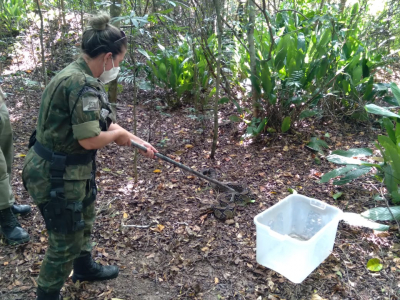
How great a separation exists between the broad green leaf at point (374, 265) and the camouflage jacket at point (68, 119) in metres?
1.89

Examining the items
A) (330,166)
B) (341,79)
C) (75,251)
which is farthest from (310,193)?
(75,251)

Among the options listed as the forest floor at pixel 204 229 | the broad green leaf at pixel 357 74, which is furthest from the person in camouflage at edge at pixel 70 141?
the broad green leaf at pixel 357 74

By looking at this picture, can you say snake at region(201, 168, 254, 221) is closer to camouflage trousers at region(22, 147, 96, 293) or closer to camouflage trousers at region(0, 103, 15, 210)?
camouflage trousers at region(22, 147, 96, 293)

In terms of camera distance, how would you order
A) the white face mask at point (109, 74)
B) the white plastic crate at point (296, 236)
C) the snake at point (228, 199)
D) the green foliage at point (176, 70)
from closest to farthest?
the white face mask at point (109, 74) → the white plastic crate at point (296, 236) → the snake at point (228, 199) → the green foliage at point (176, 70)

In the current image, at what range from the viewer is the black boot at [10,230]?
8.16 feet

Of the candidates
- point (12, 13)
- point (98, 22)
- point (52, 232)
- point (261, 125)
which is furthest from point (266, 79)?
point (12, 13)

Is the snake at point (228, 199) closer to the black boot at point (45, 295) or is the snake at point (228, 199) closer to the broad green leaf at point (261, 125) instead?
the broad green leaf at point (261, 125)

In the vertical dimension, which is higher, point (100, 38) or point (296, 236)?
point (100, 38)

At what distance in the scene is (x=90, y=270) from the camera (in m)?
2.17

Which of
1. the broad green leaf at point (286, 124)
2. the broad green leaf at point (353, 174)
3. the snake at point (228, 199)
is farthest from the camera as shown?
the broad green leaf at point (286, 124)

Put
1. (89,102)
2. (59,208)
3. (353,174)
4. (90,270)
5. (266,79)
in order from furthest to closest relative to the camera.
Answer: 1. (266,79)
2. (353,174)
3. (90,270)
4. (59,208)
5. (89,102)

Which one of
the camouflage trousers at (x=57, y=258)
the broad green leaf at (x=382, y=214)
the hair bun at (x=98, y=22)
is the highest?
the hair bun at (x=98, y=22)

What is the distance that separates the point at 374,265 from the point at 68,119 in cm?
212

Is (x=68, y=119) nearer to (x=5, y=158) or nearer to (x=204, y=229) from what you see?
(x=5, y=158)
